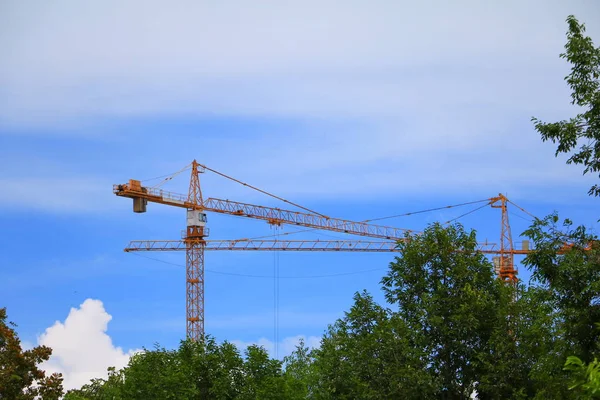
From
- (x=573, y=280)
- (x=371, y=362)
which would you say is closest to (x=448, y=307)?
(x=371, y=362)

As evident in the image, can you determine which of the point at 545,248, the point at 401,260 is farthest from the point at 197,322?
the point at 545,248

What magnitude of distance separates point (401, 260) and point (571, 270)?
1319 cm

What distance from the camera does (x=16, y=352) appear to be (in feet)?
143

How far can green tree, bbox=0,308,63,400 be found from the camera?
42853 millimetres

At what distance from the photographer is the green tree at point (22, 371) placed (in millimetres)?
42853

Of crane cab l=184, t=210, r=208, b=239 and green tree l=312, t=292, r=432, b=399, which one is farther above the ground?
crane cab l=184, t=210, r=208, b=239

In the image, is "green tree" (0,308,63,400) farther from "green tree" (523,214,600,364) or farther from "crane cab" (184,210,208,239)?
"crane cab" (184,210,208,239)

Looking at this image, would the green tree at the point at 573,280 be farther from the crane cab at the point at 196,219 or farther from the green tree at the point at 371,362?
the crane cab at the point at 196,219

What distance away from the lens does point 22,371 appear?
43.9 metres

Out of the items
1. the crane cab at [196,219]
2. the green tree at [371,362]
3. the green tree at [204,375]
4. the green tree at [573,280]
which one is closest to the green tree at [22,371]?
the green tree at [204,375]

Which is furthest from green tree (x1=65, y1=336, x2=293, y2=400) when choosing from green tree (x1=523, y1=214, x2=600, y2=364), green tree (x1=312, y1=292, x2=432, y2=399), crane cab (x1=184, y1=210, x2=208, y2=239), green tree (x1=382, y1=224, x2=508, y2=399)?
crane cab (x1=184, y1=210, x2=208, y2=239)

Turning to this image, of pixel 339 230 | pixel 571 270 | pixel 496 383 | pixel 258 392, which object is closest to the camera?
pixel 571 270

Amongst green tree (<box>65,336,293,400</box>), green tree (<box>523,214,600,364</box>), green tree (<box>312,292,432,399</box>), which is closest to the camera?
green tree (<box>523,214,600,364</box>)

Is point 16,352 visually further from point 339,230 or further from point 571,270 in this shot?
point 339,230
